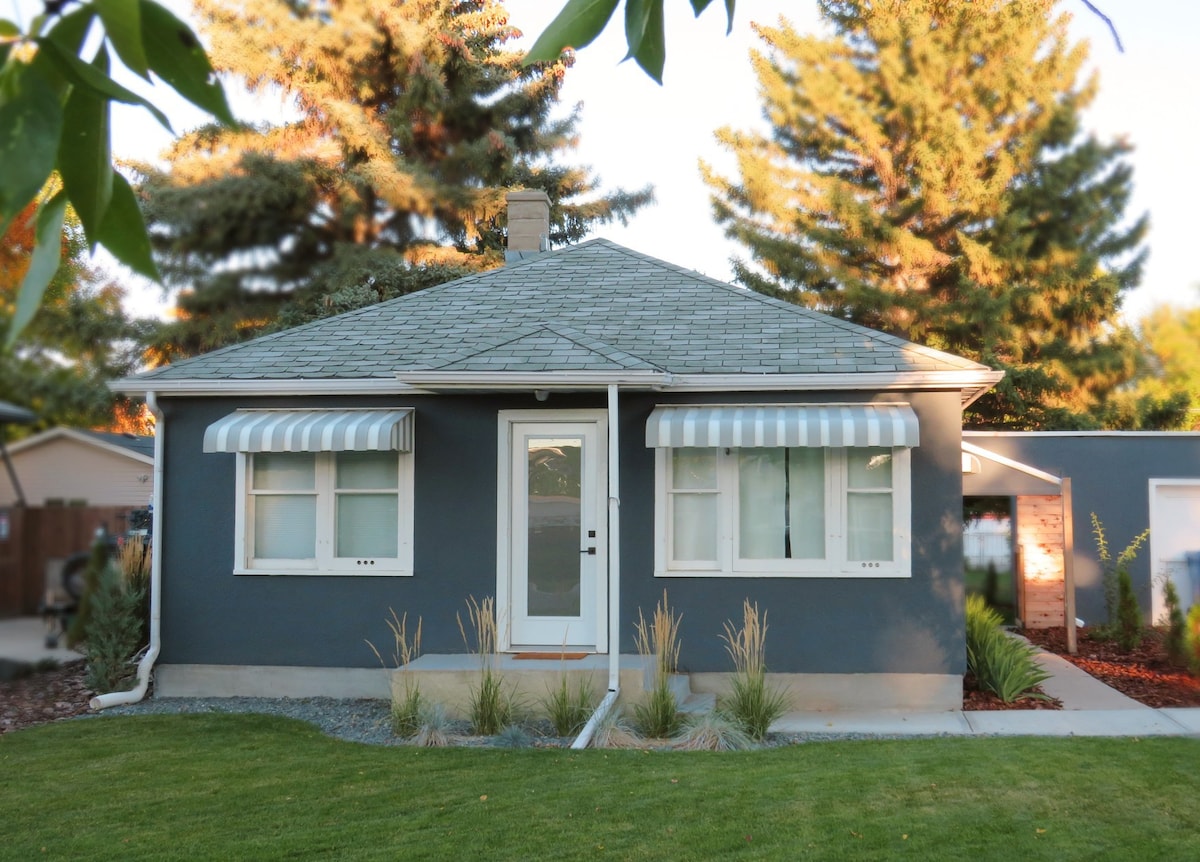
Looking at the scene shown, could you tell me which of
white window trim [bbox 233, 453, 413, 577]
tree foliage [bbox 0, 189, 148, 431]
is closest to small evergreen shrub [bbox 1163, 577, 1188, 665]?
white window trim [bbox 233, 453, 413, 577]

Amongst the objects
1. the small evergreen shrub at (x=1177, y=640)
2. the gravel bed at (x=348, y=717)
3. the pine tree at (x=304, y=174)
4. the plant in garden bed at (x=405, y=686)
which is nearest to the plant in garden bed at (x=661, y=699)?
the gravel bed at (x=348, y=717)

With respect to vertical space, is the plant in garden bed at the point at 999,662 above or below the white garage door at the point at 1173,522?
below

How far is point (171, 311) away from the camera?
1.44m

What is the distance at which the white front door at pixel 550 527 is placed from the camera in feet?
33.9

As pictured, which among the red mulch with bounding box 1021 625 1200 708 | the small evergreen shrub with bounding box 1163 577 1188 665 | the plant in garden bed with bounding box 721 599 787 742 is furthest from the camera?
the small evergreen shrub with bounding box 1163 577 1188 665

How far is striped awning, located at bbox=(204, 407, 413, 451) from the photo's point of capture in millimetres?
9898

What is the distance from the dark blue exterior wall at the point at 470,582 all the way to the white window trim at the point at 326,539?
79mm

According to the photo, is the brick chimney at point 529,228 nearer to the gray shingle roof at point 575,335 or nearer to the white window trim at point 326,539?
Result: the gray shingle roof at point 575,335

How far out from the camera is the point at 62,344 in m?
0.75

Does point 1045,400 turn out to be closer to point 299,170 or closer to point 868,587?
point 868,587

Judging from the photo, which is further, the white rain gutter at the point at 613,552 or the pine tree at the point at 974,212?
the pine tree at the point at 974,212

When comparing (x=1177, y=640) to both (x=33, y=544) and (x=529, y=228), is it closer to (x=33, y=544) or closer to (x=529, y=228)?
(x=529, y=228)

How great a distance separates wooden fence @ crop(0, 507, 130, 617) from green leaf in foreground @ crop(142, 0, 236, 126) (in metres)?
0.28

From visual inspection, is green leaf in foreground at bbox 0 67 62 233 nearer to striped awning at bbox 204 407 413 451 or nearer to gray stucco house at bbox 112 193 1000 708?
gray stucco house at bbox 112 193 1000 708
